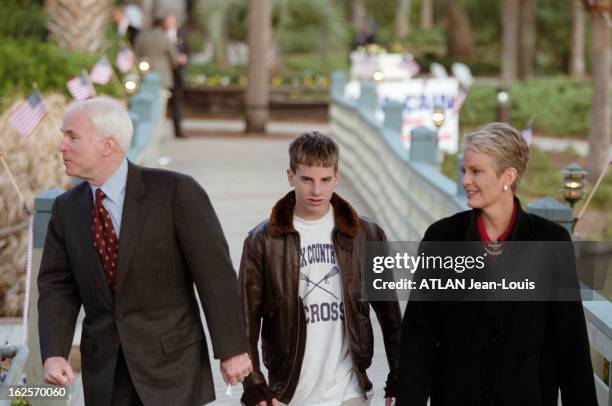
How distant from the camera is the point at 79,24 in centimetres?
2516

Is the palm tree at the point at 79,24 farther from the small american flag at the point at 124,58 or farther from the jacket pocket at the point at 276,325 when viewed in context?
the jacket pocket at the point at 276,325

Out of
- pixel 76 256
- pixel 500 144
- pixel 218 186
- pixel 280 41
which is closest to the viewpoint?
pixel 500 144

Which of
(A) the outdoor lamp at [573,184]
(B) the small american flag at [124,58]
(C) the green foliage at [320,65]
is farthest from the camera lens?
(C) the green foliage at [320,65]

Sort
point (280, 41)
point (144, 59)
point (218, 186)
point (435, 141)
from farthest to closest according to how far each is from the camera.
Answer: point (280, 41), point (144, 59), point (218, 186), point (435, 141)

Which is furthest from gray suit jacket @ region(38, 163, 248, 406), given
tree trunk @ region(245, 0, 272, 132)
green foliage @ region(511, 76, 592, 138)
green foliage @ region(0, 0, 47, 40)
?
green foliage @ region(511, 76, 592, 138)

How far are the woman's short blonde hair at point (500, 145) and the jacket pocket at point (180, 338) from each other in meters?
1.38

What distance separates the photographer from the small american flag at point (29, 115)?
37.3ft

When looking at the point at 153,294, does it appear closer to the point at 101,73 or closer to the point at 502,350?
the point at 502,350

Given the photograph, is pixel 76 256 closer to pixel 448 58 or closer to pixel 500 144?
pixel 500 144

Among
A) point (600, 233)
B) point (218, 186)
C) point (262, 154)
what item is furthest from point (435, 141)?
point (262, 154)

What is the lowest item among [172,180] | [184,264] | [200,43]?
[200,43]

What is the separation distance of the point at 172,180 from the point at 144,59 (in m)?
17.6

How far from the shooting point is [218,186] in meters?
18.7

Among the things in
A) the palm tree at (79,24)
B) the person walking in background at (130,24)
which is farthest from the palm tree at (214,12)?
the palm tree at (79,24)
